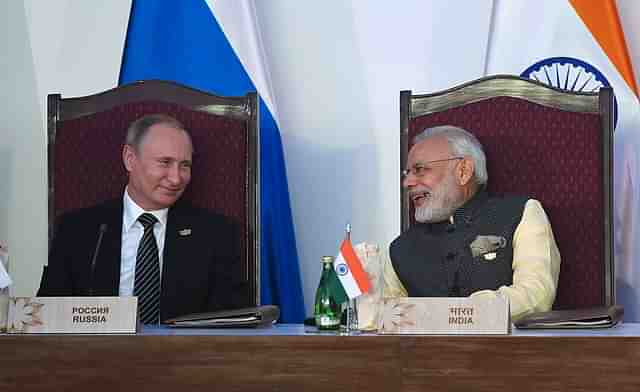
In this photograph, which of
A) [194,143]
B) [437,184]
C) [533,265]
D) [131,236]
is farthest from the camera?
[194,143]

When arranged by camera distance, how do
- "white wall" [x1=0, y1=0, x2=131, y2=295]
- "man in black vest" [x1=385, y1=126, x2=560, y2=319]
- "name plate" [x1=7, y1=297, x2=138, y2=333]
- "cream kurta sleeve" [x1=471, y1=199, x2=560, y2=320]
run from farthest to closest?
1. "white wall" [x1=0, y1=0, x2=131, y2=295]
2. "man in black vest" [x1=385, y1=126, x2=560, y2=319]
3. "cream kurta sleeve" [x1=471, y1=199, x2=560, y2=320]
4. "name plate" [x1=7, y1=297, x2=138, y2=333]

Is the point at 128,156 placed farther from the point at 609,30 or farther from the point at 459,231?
the point at 609,30

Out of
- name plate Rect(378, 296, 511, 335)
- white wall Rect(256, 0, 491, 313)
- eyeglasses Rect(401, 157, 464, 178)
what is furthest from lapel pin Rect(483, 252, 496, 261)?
white wall Rect(256, 0, 491, 313)

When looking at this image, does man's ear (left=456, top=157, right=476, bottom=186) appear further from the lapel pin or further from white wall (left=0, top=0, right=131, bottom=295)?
white wall (left=0, top=0, right=131, bottom=295)

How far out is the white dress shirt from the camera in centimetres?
309

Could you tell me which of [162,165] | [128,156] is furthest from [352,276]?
[128,156]

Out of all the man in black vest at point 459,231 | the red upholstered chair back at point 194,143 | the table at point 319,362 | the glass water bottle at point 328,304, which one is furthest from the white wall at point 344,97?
the table at point 319,362

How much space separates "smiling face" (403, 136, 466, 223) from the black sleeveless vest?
4 centimetres

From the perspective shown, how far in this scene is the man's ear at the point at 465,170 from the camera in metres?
3.01

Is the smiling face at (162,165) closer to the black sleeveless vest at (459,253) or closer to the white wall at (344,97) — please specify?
the black sleeveless vest at (459,253)

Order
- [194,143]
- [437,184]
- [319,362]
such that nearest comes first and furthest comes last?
[319,362] < [437,184] < [194,143]

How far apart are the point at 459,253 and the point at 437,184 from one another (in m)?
0.21

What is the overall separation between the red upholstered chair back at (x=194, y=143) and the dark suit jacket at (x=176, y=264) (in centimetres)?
13

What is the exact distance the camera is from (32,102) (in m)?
4.03
